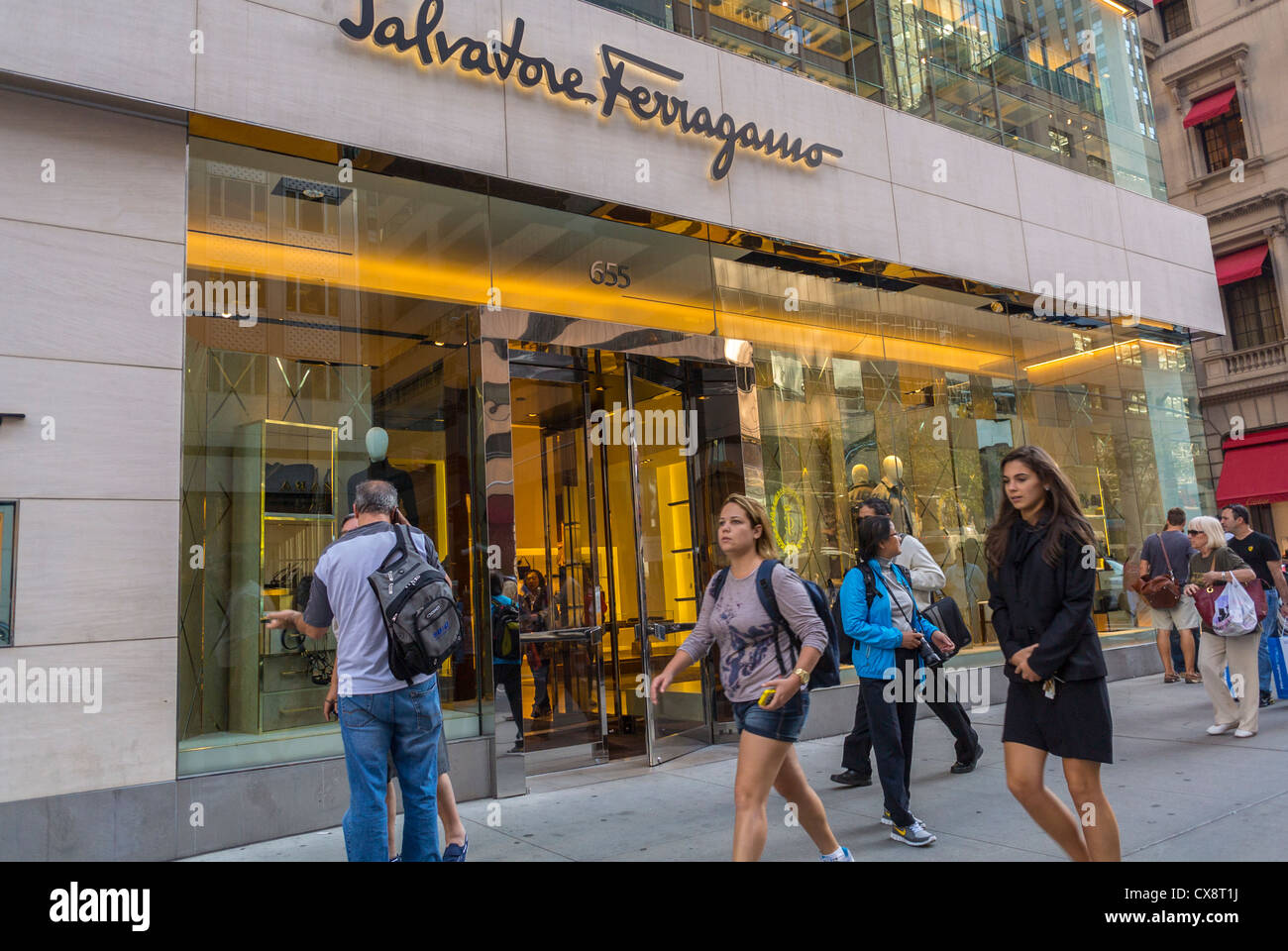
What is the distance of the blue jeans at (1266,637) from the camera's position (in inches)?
335

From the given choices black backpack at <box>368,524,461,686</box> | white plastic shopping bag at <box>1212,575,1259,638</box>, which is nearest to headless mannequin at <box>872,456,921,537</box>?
white plastic shopping bag at <box>1212,575,1259,638</box>

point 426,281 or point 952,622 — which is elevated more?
point 426,281

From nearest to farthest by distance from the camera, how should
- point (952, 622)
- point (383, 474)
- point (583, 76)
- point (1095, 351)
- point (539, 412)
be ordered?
point (383, 474) → point (952, 622) → point (583, 76) → point (539, 412) → point (1095, 351)

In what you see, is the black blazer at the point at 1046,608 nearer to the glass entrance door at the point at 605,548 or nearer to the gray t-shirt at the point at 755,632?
the gray t-shirt at the point at 755,632

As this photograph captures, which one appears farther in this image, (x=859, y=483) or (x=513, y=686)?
(x=859, y=483)

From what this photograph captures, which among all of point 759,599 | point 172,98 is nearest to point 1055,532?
point 759,599

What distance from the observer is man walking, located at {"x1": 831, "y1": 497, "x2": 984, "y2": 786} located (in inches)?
255

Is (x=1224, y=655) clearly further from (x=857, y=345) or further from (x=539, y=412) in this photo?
(x=539, y=412)

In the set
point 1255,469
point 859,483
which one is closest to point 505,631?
point 859,483

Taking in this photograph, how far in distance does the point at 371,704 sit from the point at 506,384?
12.4 ft

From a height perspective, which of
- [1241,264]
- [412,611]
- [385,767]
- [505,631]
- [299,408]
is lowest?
[385,767]

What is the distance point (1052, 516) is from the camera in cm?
375

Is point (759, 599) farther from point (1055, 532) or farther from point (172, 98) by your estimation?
point (172, 98)
